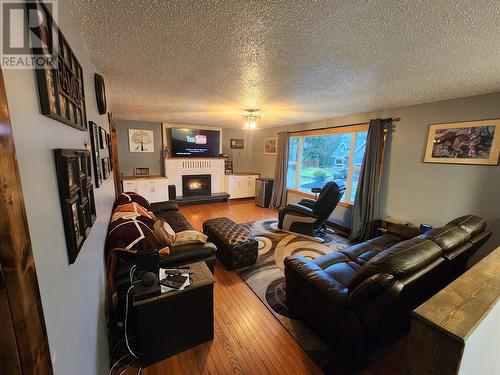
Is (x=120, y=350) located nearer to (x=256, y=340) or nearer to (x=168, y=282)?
(x=168, y=282)

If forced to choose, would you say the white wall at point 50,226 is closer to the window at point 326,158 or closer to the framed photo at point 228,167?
the window at point 326,158

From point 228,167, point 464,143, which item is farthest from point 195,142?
point 464,143

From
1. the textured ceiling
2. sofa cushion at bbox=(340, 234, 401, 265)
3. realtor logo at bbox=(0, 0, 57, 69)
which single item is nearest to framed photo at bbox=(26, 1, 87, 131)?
realtor logo at bbox=(0, 0, 57, 69)

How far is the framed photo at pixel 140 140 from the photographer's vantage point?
5000mm

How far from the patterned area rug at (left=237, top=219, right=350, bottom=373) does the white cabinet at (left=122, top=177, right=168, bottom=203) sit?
2.43 metres

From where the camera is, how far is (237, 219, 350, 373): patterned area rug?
164 cm

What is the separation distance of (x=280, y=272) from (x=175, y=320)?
1.43m

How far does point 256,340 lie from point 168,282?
0.88m

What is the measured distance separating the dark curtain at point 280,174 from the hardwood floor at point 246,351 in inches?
132

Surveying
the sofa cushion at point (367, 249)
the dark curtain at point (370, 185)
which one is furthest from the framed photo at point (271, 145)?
the sofa cushion at point (367, 249)

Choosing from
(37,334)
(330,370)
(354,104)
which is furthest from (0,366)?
(354,104)

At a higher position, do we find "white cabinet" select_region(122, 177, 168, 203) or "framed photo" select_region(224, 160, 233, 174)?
"framed photo" select_region(224, 160, 233, 174)

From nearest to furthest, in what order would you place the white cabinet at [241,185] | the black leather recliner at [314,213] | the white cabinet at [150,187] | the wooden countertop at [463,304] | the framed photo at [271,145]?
the wooden countertop at [463,304] → the black leather recliner at [314,213] → the white cabinet at [150,187] → the framed photo at [271,145] → the white cabinet at [241,185]

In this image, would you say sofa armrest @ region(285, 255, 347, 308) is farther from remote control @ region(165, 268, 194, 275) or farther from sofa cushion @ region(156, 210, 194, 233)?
sofa cushion @ region(156, 210, 194, 233)
